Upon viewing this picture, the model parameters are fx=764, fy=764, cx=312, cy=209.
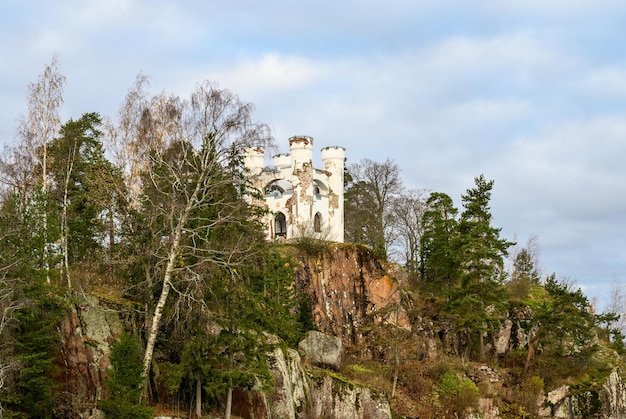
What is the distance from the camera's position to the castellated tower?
143 feet

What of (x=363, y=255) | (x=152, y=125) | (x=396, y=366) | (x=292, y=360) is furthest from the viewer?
(x=363, y=255)

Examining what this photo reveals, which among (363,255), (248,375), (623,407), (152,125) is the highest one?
(152,125)

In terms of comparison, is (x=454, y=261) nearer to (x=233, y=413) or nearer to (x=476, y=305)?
(x=476, y=305)

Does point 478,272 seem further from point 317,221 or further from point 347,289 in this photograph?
point 317,221

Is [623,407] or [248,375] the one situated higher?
[248,375]

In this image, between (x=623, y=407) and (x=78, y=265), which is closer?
(x=78, y=265)

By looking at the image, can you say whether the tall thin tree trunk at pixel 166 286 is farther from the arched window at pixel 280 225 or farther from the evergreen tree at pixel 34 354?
the arched window at pixel 280 225

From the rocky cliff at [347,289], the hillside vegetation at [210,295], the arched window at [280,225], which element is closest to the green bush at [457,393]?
the hillside vegetation at [210,295]

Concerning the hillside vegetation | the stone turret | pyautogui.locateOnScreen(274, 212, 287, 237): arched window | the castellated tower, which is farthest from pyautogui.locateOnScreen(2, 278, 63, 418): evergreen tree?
the stone turret

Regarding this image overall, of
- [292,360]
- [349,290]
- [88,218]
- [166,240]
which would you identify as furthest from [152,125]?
[349,290]

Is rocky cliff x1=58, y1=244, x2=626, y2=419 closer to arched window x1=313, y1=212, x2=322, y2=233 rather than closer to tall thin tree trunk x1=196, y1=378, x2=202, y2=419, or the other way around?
tall thin tree trunk x1=196, y1=378, x2=202, y2=419

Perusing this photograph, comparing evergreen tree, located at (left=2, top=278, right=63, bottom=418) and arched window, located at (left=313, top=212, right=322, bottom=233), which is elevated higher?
arched window, located at (left=313, top=212, right=322, bottom=233)

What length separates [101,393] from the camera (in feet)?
77.5

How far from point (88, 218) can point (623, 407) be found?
27790mm
